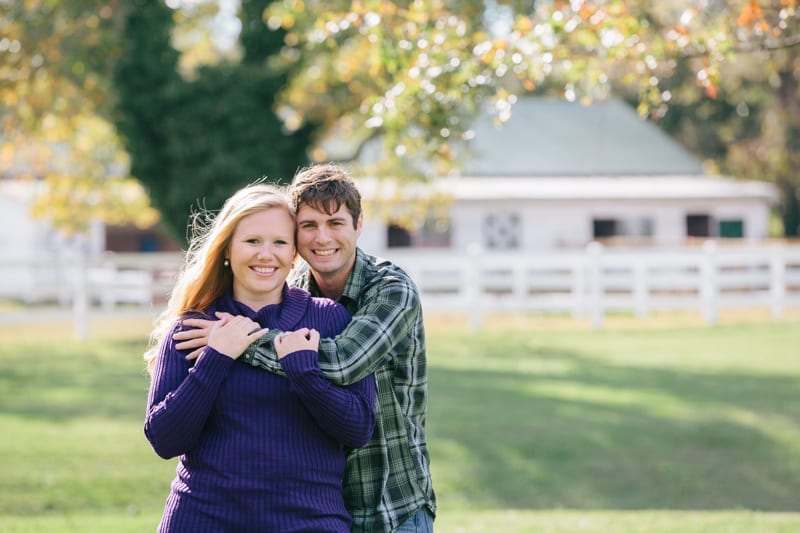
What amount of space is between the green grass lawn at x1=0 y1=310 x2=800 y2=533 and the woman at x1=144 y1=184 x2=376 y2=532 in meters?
4.58

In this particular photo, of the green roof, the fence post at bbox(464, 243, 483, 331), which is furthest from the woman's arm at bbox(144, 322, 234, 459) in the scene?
the green roof

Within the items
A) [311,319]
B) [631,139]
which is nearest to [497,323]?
[631,139]

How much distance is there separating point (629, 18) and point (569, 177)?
2836 cm

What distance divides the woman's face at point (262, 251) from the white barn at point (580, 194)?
2827 centimetres

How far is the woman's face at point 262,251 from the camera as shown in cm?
356

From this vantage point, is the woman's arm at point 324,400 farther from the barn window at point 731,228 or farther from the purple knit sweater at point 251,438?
the barn window at point 731,228

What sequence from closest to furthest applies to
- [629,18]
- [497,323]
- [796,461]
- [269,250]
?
1. [269,250]
2. [629,18]
3. [796,461]
4. [497,323]

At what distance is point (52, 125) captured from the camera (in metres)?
22.4

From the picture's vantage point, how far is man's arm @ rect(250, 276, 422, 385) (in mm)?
3451

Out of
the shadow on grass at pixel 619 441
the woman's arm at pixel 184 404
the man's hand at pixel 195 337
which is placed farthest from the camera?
the shadow on grass at pixel 619 441

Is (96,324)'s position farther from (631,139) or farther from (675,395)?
(631,139)

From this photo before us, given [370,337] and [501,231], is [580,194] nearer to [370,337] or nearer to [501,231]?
[501,231]

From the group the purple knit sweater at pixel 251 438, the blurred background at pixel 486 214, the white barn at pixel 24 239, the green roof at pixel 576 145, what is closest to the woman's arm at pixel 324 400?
the purple knit sweater at pixel 251 438

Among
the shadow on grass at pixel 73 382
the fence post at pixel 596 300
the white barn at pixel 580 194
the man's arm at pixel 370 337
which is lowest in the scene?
the shadow on grass at pixel 73 382
